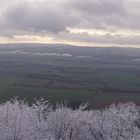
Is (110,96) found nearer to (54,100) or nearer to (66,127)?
(54,100)

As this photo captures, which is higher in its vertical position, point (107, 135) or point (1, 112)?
point (1, 112)

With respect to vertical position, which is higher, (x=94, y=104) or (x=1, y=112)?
(x=1, y=112)

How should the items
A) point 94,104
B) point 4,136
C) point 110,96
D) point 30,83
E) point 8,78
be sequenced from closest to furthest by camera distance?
point 4,136 → point 94,104 → point 110,96 → point 30,83 → point 8,78

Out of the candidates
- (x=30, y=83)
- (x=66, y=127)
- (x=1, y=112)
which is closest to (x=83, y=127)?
(x=66, y=127)

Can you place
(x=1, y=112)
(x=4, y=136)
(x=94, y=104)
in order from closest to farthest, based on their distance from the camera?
(x=4, y=136) < (x=1, y=112) < (x=94, y=104)

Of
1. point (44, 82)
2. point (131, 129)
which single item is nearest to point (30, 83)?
point (44, 82)

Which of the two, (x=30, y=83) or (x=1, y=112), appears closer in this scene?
(x=1, y=112)

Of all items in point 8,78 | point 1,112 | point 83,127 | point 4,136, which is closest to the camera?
point 4,136

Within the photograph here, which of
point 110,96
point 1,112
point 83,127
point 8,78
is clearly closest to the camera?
point 1,112

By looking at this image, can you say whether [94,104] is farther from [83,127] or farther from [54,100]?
[83,127]
